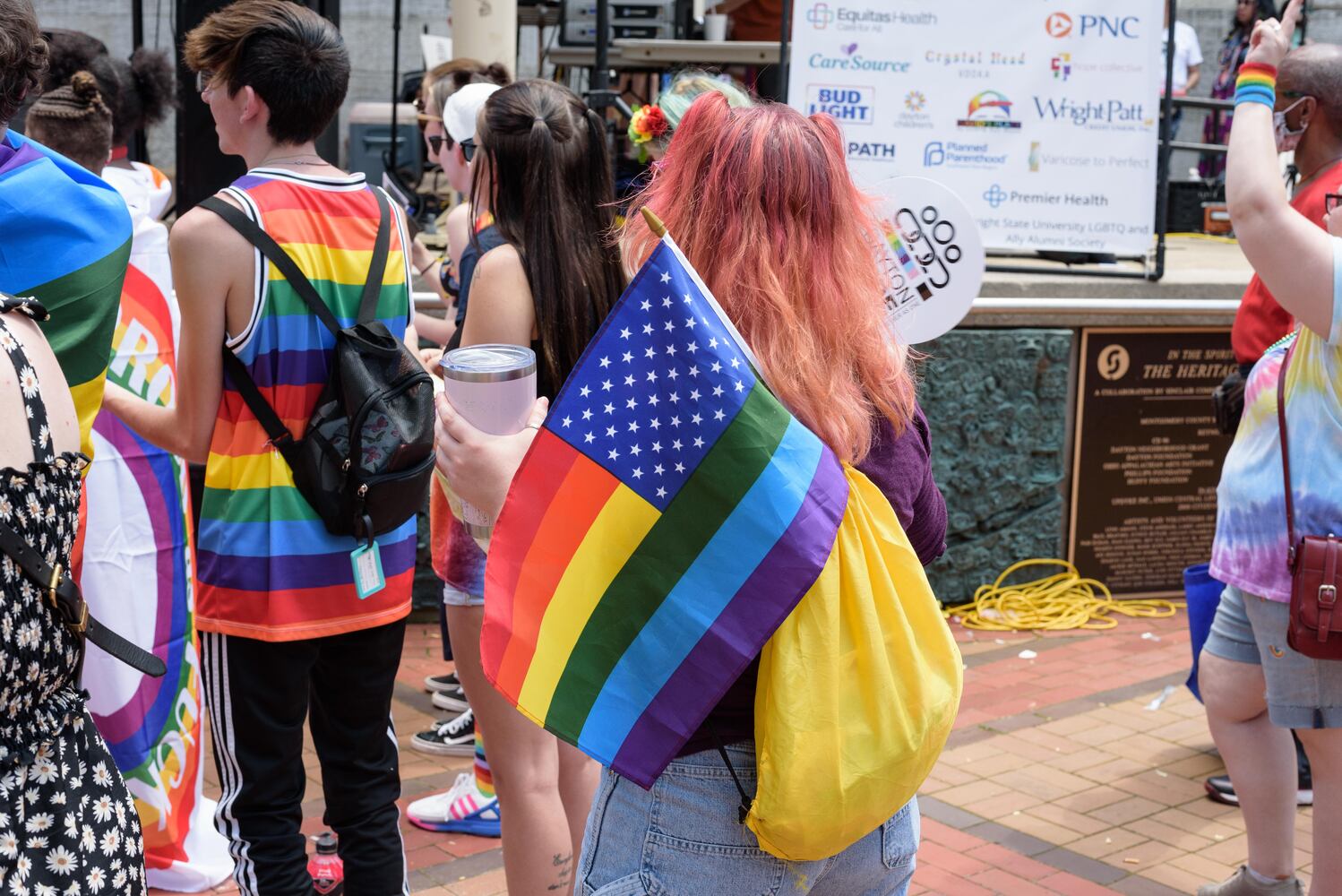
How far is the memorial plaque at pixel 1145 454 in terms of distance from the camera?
6.35 meters

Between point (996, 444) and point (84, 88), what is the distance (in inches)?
164

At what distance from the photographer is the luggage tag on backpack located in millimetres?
2803

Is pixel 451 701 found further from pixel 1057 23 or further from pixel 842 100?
pixel 1057 23

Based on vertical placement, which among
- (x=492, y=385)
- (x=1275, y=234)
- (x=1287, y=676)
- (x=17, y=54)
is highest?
(x=17, y=54)

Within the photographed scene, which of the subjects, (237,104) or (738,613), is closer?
(738,613)

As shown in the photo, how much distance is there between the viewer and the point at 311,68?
2.83m

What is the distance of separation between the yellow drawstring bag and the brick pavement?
218 centimetres

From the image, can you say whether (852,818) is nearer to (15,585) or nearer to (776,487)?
(776,487)

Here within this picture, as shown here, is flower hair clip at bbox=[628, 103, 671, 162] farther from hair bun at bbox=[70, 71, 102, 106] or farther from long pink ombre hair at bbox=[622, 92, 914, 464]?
long pink ombre hair at bbox=[622, 92, 914, 464]

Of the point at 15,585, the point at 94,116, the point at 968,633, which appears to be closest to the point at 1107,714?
the point at 968,633

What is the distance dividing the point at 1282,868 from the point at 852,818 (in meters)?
2.33

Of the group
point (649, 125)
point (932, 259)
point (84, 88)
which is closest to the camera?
point (84, 88)

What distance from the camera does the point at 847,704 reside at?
166 cm

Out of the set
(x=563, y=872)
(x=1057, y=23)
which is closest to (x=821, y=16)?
(x=1057, y=23)
